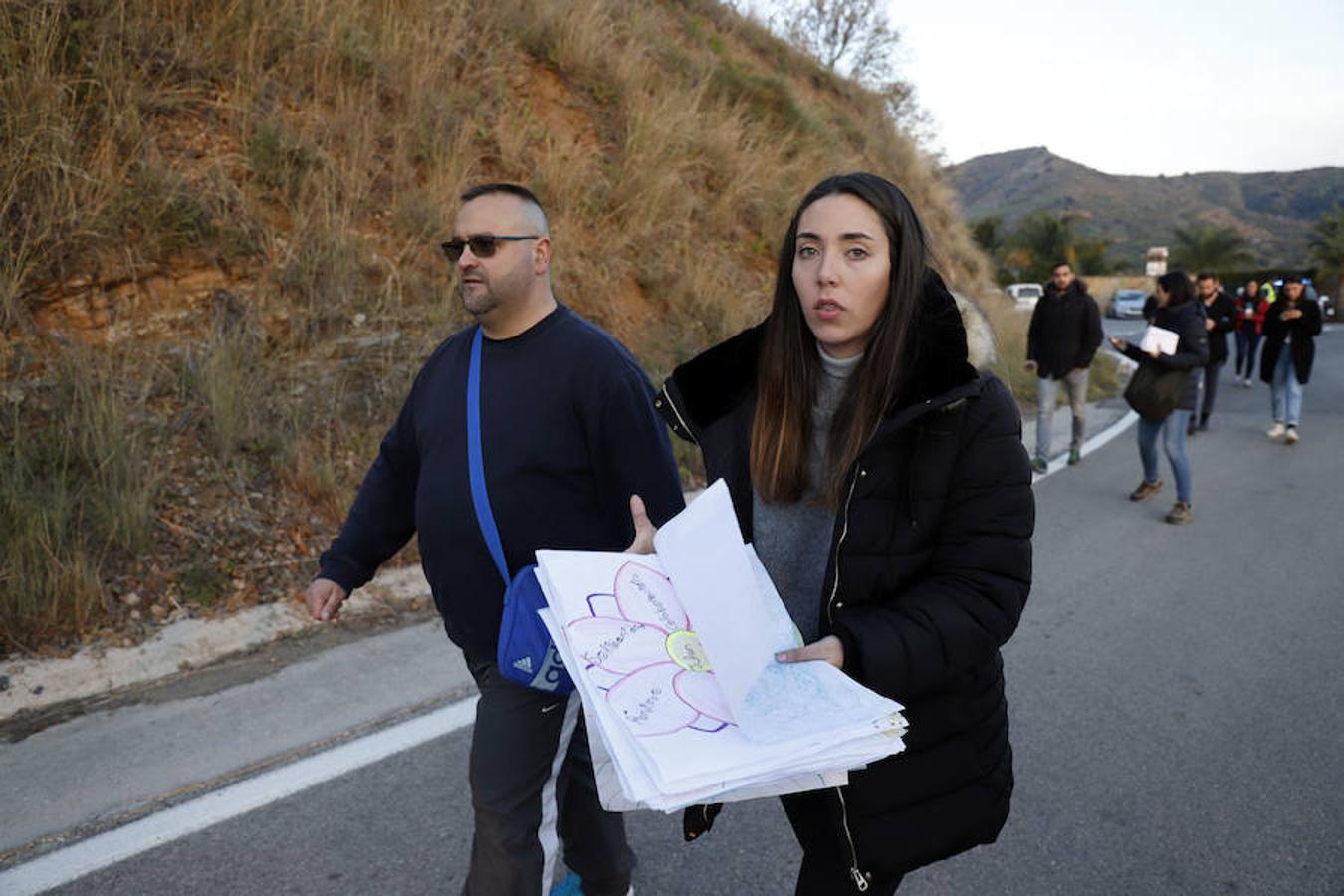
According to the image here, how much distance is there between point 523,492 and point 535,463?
8 cm

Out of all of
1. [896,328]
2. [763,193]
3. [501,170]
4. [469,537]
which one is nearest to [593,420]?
[469,537]

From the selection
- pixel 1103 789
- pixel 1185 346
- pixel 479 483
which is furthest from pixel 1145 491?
pixel 479 483

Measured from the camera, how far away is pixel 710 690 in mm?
1521

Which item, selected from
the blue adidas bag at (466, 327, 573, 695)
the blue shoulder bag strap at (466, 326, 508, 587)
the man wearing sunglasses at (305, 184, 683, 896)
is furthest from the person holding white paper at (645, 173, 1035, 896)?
the blue shoulder bag strap at (466, 326, 508, 587)

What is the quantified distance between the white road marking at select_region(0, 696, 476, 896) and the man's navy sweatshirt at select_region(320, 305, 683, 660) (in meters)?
1.29

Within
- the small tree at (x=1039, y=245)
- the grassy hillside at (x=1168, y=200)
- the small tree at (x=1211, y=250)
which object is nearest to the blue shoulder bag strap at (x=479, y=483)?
the small tree at (x=1039, y=245)

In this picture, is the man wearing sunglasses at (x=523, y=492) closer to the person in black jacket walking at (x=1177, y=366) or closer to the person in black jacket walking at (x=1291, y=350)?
the person in black jacket walking at (x=1177, y=366)

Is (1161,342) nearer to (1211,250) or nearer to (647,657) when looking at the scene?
(647,657)

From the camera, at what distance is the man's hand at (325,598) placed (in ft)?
8.57

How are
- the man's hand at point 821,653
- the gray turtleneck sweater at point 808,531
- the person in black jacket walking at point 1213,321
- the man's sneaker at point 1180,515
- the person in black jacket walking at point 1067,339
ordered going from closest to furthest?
the man's hand at point 821,653, the gray turtleneck sweater at point 808,531, the man's sneaker at point 1180,515, the person in black jacket walking at point 1067,339, the person in black jacket walking at point 1213,321

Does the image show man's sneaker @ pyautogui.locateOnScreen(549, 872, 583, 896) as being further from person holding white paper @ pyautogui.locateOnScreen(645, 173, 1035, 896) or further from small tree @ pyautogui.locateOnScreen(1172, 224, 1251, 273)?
small tree @ pyautogui.locateOnScreen(1172, 224, 1251, 273)

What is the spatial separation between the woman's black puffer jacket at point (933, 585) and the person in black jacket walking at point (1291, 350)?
37.0ft

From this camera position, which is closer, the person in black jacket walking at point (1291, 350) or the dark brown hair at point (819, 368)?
the dark brown hair at point (819, 368)

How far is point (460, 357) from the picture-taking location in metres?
2.62
